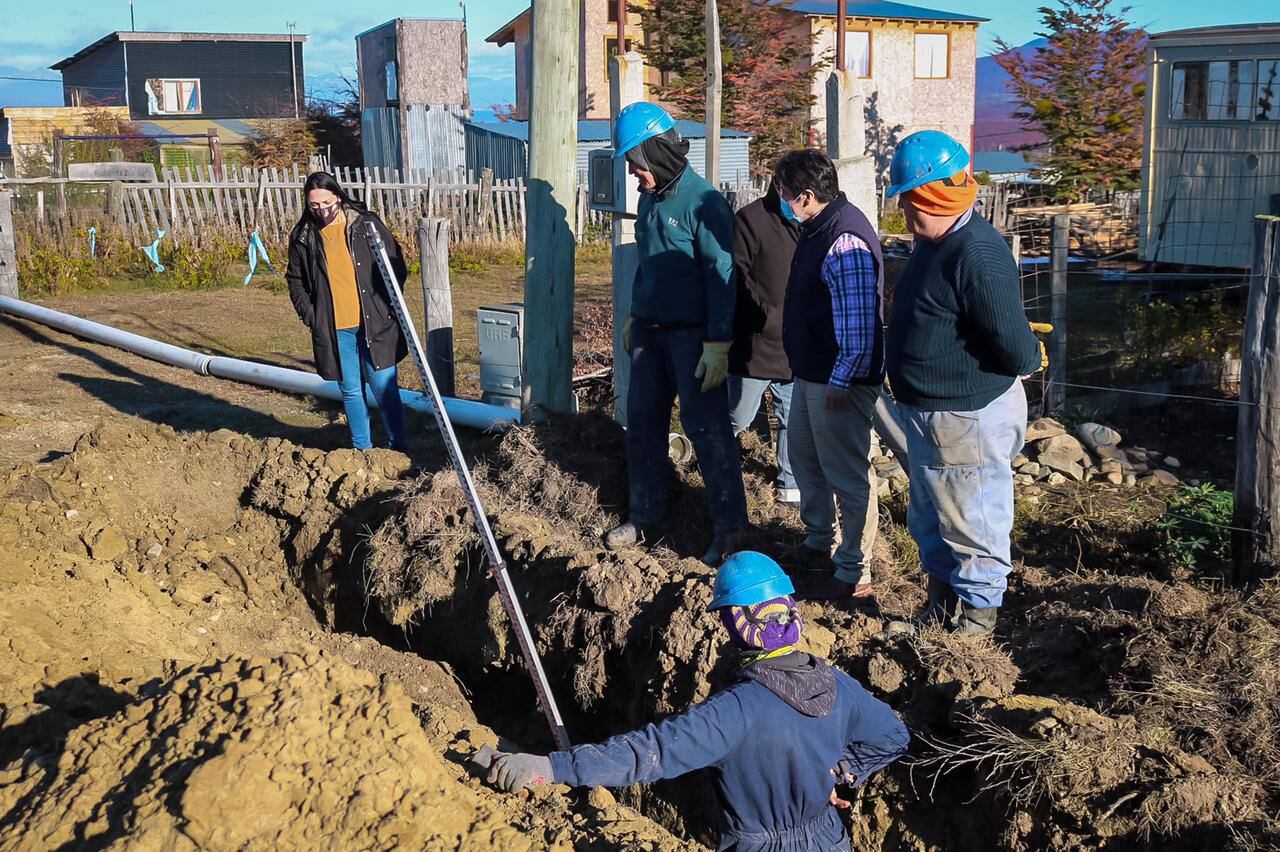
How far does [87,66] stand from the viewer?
48969mm

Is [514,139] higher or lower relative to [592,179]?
higher

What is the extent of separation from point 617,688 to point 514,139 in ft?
70.2

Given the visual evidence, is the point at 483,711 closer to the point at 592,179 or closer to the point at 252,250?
the point at 592,179

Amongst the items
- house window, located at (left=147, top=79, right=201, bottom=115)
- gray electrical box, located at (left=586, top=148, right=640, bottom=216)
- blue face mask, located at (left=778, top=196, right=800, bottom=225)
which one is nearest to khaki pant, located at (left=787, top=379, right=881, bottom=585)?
blue face mask, located at (left=778, top=196, right=800, bottom=225)

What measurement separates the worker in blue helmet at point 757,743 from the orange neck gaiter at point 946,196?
1607 millimetres

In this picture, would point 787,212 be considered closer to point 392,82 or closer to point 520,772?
point 520,772

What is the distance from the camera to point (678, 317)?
17.6 feet

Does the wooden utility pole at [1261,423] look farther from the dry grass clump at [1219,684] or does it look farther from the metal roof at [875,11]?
the metal roof at [875,11]

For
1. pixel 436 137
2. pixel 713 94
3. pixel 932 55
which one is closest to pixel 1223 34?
pixel 713 94

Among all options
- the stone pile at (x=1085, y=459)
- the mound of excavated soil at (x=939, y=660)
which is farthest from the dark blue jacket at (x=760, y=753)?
the stone pile at (x=1085, y=459)

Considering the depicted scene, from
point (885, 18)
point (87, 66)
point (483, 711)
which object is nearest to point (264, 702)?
point (483, 711)

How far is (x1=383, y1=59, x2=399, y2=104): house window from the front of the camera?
2925 centimetres

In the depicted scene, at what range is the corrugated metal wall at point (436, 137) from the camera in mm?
27797

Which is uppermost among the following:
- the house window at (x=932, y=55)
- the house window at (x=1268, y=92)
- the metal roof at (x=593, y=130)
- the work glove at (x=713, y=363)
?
the house window at (x=932, y=55)
